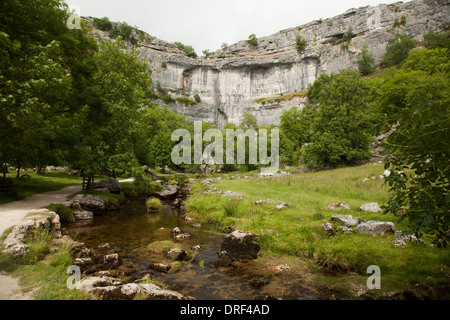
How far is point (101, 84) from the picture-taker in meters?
19.5

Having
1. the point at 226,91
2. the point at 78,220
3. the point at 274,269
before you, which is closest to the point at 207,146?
the point at 78,220

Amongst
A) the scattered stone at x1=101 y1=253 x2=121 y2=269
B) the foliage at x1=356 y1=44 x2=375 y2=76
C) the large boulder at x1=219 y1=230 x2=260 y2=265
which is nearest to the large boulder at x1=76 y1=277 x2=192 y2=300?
the scattered stone at x1=101 y1=253 x2=121 y2=269

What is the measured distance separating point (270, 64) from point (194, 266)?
101803 mm

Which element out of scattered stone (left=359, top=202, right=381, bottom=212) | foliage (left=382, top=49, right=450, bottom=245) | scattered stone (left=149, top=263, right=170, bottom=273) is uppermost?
foliage (left=382, top=49, right=450, bottom=245)

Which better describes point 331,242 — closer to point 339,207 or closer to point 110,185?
point 339,207

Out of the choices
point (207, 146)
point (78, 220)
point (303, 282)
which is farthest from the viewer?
point (207, 146)

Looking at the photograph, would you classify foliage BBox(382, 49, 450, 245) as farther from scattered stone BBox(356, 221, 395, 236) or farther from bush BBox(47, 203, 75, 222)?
bush BBox(47, 203, 75, 222)

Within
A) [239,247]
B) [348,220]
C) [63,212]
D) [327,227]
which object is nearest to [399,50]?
[348,220]

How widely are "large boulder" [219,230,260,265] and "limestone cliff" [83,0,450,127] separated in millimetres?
82384

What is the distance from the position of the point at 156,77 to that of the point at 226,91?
99.6ft

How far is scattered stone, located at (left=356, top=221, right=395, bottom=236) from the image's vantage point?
761 cm

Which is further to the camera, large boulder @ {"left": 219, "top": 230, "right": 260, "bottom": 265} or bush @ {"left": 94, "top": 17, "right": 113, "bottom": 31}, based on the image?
bush @ {"left": 94, "top": 17, "right": 113, "bottom": 31}
